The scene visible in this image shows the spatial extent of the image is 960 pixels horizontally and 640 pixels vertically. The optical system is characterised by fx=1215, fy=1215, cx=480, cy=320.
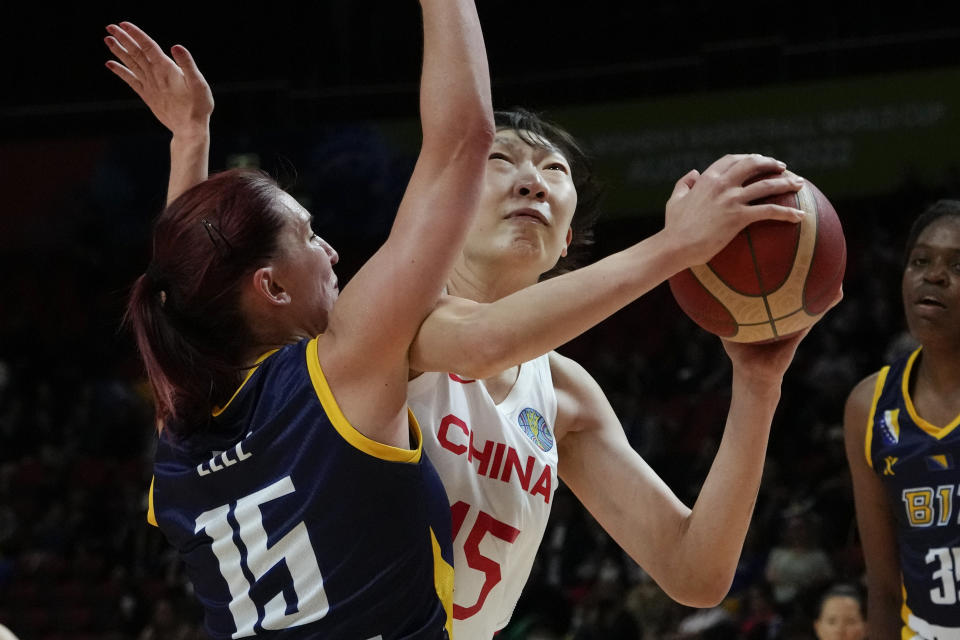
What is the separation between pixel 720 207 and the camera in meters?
1.93

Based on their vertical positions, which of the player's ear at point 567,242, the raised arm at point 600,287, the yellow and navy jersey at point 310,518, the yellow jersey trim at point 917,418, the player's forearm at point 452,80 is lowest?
the yellow jersey trim at point 917,418

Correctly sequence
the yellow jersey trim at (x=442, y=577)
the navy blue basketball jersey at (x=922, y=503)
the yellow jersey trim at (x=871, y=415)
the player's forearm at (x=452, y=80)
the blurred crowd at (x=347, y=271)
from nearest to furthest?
the player's forearm at (x=452, y=80)
the yellow jersey trim at (x=442, y=577)
the navy blue basketball jersey at (x=922, y=503)
the yellow jersey trim at (x=871, y=415)
the blurred crowd at (x=347, y=271)

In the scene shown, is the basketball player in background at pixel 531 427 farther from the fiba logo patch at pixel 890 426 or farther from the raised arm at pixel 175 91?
the fiba logo patch at pixel 890 426

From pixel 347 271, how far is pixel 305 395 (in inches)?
462

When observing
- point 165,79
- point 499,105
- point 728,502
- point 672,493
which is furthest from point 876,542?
point 499,105

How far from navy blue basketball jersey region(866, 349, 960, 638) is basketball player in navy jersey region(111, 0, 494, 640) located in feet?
7.15

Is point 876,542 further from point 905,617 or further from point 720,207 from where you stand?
point 720,207

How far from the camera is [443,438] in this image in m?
2.62

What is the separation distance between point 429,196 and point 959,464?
2537 mm

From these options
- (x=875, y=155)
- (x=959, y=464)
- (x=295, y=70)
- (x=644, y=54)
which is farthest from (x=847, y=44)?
(x=959, y=464)

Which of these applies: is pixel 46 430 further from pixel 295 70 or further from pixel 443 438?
pixel 443 438

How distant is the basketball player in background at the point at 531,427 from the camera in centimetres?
250

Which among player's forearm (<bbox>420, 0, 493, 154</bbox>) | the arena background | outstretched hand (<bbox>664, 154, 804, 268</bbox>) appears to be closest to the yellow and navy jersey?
player's forearm (<bbox>420, 0, 493, 154</bbox>)

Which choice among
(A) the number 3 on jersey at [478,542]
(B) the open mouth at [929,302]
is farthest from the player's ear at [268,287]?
(B) the open mouth at [929,302]
